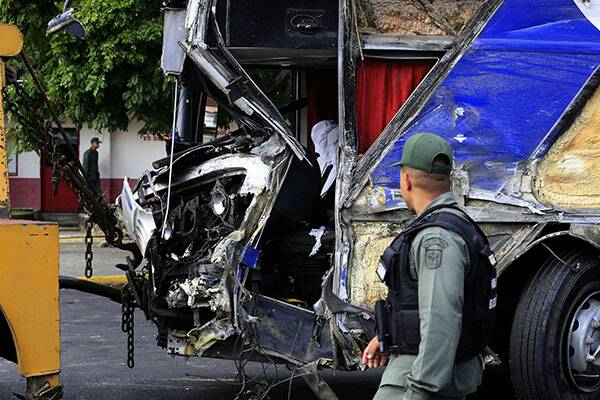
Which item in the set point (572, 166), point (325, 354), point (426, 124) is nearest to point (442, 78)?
point (426, 124)

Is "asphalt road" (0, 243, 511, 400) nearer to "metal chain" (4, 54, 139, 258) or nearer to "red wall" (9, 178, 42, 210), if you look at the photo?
"metal chain" (4, 54, 139, 258)

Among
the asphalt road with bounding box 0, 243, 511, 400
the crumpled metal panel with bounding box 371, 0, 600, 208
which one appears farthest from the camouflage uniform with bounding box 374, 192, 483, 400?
the asphalt road with bounding box 0, 243, 511, 400

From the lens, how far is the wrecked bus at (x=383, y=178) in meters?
5.79

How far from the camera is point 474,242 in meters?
3.73

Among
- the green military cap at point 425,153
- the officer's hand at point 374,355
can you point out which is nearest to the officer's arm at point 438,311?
the green military cap at point 425,153

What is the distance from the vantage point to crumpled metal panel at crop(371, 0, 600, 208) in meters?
5.80

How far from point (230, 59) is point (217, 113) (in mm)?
Answer: 1549

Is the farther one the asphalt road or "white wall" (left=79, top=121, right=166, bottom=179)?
"white wall" (left=79, top=121, right=166, bottom=179)

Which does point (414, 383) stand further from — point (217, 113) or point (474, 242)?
point (217, 113)

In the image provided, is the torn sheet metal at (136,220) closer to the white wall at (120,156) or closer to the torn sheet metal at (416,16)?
the torn sheet metal at (416,16)

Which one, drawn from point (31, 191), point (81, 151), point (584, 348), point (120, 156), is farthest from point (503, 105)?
point (31, 191)

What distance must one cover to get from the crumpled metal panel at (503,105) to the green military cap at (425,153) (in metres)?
1.95

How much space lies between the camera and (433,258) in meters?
3.60

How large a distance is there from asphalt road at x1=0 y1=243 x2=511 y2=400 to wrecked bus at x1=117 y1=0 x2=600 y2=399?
104 cm
